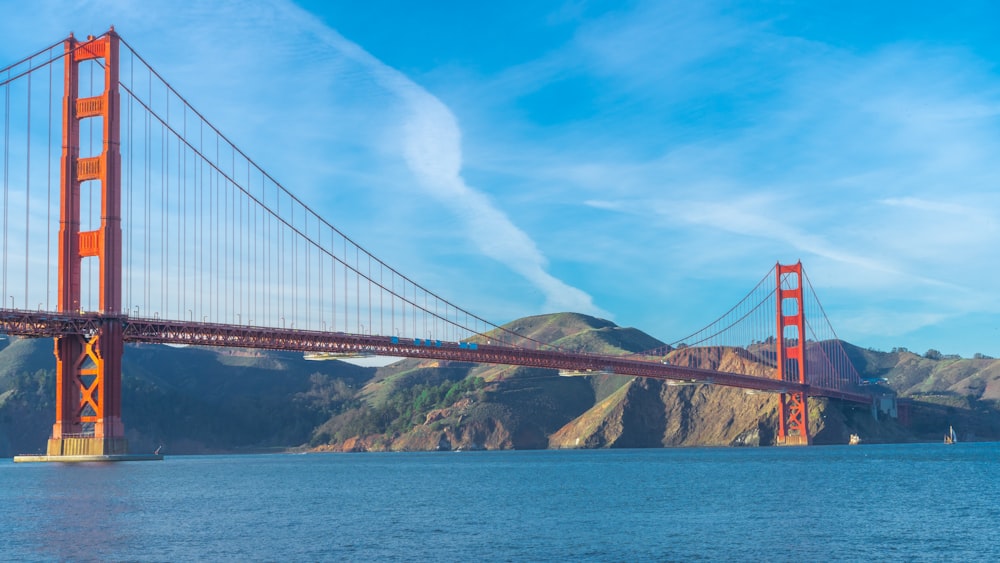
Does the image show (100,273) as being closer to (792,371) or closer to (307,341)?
(307,341)

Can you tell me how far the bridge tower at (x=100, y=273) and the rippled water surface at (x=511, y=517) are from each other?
659cm

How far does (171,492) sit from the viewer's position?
59.1 meters

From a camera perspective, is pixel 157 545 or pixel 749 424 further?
pixel 749 424

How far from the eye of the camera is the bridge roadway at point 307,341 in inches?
2997

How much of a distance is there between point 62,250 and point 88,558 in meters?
51.1

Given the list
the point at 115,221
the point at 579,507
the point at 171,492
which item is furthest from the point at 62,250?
the point at 579,507

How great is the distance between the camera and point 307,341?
89.3 metres

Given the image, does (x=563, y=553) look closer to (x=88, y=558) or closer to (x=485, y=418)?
(x=88, y=558)

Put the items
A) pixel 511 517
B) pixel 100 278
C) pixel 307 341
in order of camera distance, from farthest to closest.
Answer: pixel 307 341 < pixel 100 278 < pixel 511 517

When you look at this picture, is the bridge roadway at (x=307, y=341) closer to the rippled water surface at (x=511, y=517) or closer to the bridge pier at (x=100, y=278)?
the bridge pier at (x=100, y=278)

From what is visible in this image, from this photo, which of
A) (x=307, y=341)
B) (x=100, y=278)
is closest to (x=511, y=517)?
(x=100, y=278)

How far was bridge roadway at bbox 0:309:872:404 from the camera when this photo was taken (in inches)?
2997

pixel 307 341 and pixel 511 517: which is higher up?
pixel 307 341

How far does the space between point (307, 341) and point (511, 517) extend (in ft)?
157
